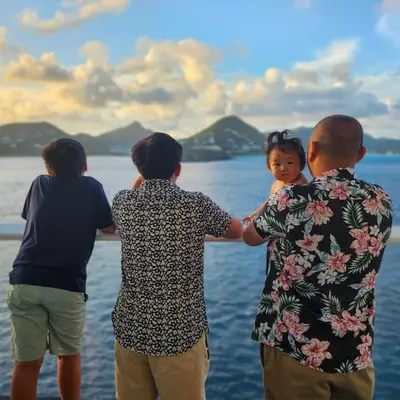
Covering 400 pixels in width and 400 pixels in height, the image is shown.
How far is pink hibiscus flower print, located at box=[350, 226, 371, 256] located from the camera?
1.36 meters

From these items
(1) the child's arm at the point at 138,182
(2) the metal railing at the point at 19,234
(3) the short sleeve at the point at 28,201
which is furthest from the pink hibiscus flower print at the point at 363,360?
(3) the short sleeve at the point at 28,201

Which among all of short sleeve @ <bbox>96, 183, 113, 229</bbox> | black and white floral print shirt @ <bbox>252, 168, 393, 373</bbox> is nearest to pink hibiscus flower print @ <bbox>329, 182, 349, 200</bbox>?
black and white floral print shirt @ <bbox>252, 168, 393, 373</bbox>

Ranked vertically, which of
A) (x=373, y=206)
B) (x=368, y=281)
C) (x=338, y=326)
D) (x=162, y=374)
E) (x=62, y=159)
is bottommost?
(x=162, y=374)

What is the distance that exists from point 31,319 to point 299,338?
0.96 metres

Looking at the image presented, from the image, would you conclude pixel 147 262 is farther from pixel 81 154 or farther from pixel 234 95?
pixel 234 95

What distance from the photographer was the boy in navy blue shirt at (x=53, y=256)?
1.76 meters

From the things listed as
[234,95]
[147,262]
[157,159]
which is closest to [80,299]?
[147,262]

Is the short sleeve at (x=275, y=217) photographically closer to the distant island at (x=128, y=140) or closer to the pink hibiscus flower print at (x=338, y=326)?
the pink hibiscus flower print at (x=338, y=326)

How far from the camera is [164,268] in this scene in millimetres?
1504

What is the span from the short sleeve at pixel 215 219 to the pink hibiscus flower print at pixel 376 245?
1.39 ft

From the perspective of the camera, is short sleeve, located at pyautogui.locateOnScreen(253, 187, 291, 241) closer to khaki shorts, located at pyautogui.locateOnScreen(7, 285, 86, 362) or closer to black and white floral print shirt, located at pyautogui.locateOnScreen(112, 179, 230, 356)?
black and white floral print shirt, located at pyautogui.locateOnScreen(112, 179, 230, 356)

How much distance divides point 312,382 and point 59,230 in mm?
946

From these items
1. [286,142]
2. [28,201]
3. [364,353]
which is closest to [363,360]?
[364,353]

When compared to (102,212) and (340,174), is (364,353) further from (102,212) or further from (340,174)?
(102,212)
